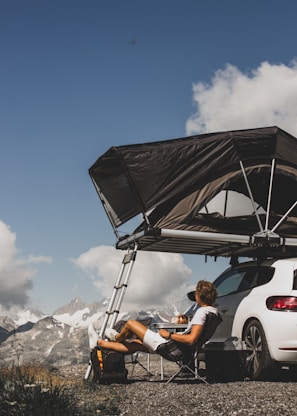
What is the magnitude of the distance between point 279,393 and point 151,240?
423 cm

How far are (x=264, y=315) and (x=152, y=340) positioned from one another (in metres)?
1.78

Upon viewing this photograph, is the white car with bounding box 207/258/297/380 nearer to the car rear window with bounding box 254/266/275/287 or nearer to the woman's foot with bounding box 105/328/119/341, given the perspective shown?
the car rear window with bounding box 254/266/275/287

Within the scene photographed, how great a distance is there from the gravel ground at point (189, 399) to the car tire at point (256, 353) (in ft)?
2.43

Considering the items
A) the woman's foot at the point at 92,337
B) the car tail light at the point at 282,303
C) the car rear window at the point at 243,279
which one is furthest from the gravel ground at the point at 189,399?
the car rear window at the point at 243,279

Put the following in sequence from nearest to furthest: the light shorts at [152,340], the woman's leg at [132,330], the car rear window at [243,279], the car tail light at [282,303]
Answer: the light shorts at [152,340]
the woman's leg at [132,330]
the car tail light at [282,303]
the car rear window at [243,279]

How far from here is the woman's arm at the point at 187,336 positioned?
923cm

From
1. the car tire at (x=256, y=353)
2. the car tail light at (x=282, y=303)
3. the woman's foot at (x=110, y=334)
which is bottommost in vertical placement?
the car tire at (x=256, y=353)

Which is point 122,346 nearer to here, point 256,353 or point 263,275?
point 256,353

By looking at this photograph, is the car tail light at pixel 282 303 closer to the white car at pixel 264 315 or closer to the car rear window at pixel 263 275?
the white car at pixel 264 315

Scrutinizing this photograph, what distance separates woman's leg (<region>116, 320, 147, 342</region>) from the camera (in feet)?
31.2

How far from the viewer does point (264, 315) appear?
32.1 feet

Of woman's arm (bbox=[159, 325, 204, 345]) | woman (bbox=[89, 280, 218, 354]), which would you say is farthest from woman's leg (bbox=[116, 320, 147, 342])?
woman's arm (bbox=[159, 325, 204, 345])

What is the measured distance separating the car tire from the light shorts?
59.5 inches

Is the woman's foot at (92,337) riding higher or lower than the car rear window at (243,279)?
lower
